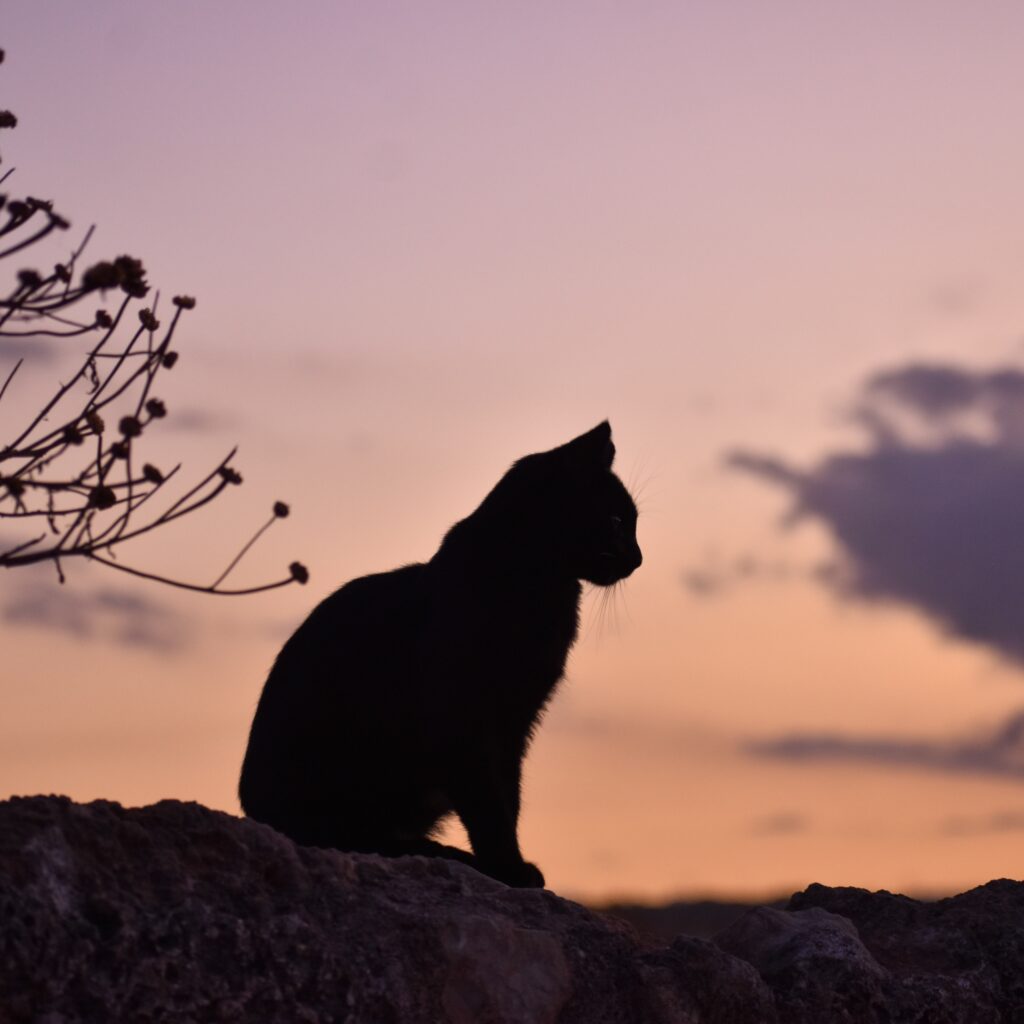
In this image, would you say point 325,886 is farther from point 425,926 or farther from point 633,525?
point 633,525

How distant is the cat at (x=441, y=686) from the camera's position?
6395 millimetres

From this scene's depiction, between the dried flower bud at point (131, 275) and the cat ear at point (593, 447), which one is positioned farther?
the cat ear at point (593, 447)

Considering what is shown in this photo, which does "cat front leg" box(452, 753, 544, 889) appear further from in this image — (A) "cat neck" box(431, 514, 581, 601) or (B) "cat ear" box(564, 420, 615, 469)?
(B) "cat ear" box(564, 420, 615, 469)

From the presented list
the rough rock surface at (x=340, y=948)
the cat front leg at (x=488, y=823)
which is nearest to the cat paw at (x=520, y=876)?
the cat front leg at (x=488, y=823)

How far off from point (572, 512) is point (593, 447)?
34 centimetres

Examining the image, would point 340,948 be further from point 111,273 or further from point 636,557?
point 636,557

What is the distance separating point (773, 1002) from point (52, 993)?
239 centimetres

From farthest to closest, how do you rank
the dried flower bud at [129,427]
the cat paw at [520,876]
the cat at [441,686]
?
1. the cat at [441,686]
2. the cat paw at [520,876]
3. the dried flower bud at [129,427]

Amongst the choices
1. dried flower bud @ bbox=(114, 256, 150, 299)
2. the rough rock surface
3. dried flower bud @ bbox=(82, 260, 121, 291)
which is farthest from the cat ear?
dried flower bud @ bbox=(82, 260, 121, 291)

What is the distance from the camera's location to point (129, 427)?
392 cm

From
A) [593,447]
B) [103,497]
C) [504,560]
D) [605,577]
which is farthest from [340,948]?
[593,447]

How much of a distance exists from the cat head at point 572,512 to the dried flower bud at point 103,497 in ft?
9.57

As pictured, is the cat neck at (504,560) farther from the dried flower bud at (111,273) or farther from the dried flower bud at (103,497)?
the dried flower bud at (111,273)

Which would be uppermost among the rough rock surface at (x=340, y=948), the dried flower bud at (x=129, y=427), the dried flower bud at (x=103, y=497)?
the dried flower bud at (x=129, y=427)
